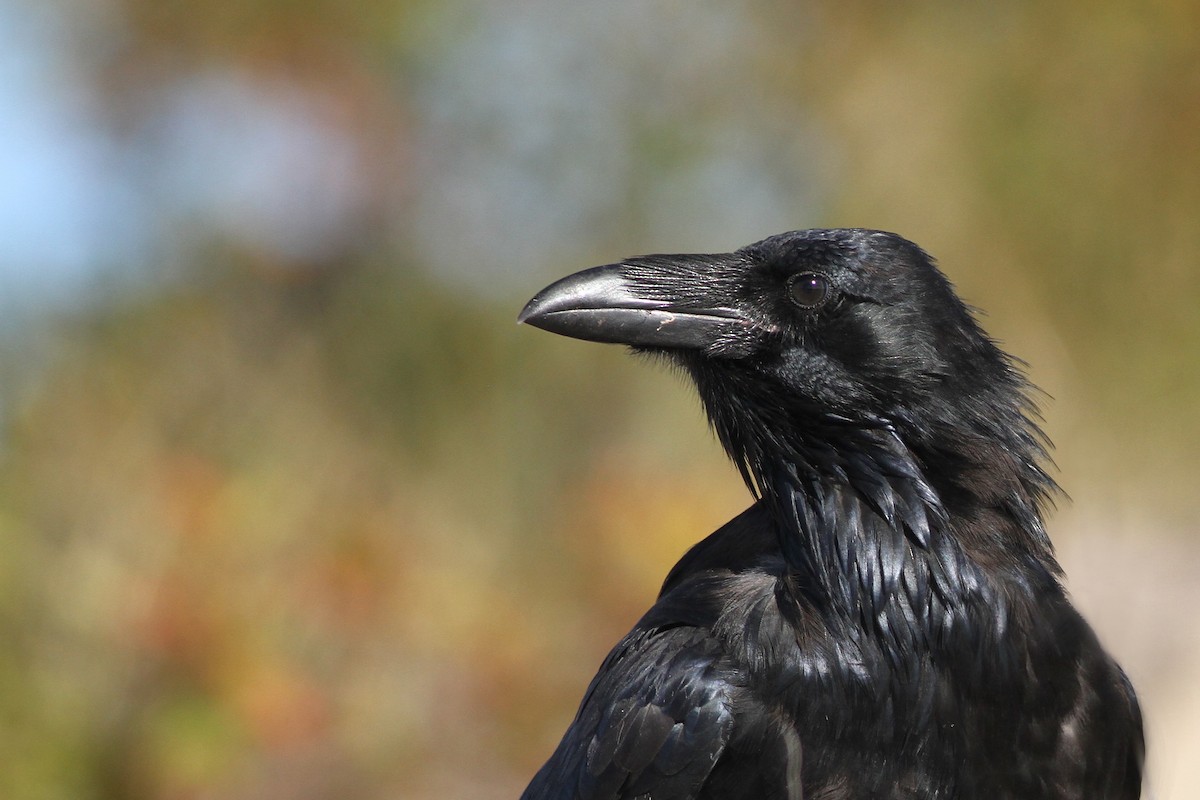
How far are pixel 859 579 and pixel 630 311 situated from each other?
2.23 feet

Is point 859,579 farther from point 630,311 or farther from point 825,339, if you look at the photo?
point 630,311

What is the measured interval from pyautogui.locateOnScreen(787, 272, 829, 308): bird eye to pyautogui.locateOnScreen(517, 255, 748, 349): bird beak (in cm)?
12

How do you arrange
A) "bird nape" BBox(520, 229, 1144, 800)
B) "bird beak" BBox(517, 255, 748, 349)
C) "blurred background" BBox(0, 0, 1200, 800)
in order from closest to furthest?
"bird nape" BBox(520, 229, 1144, 800)
"bird beak" BBox(517, 255, 748, 349)
"blurred background" BBox(0, 0, 1200, 800)

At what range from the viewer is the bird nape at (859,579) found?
224 centimetres

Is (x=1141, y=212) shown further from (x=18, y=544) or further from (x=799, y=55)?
(x=18, y=544)

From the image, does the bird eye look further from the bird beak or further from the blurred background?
the blurred background

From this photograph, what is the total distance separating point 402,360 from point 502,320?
2.30 feet

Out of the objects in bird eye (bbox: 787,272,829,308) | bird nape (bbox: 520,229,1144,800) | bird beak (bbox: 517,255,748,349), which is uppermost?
bird eye (bbox: 787,272,829,308)

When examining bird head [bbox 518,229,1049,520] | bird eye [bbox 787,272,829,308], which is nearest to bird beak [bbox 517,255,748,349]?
bird head [bbox 518,229,1049,520]

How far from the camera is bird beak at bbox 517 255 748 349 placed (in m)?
2.40

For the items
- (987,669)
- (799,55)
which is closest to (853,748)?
(987,669)

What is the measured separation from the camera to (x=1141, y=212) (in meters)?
8.91

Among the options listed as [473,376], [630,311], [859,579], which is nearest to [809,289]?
[630,311]

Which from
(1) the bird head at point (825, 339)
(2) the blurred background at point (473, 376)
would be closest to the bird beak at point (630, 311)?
(1) the bird head at point (825, 339)
